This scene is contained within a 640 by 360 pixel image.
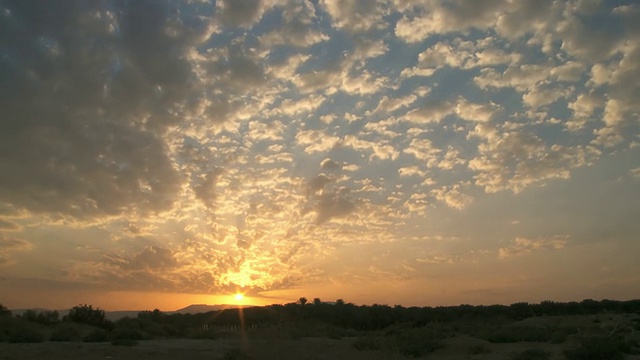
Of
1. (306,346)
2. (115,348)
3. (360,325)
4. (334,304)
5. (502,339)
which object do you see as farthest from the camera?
(334,304)

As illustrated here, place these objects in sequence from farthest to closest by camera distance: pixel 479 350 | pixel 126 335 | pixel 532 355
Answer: pixel 126 335, pixel 479 350, pixel 532 355

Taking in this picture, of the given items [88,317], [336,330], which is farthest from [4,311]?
[336,330]

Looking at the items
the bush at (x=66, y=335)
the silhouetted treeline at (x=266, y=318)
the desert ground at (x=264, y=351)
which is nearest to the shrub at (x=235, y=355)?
the desert ground at (x=264, y=351)

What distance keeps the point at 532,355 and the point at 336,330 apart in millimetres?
21183

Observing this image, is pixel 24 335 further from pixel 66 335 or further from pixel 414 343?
pixel 414 343

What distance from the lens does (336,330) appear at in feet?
146

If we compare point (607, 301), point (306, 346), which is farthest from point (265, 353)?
point (607, 301)

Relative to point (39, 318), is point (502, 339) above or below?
below

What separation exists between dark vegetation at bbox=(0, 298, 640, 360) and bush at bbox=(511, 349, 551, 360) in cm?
5

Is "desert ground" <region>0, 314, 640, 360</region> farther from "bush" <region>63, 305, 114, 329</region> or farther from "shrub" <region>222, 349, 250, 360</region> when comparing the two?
"bush" <region>63, 305, 114, 329</region>

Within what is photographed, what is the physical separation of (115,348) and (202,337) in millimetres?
13905

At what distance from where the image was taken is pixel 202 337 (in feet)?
129

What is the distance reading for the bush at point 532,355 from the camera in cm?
2486

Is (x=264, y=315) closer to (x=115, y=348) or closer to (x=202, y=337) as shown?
(x=202, y=337)
